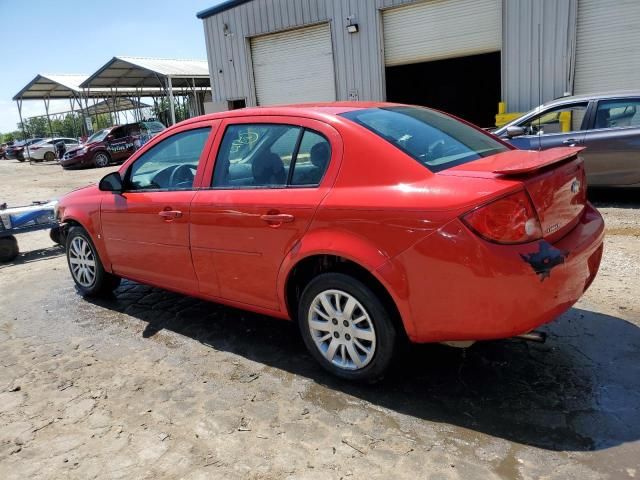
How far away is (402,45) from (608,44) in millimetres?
4640

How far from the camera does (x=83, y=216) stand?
4.79 m

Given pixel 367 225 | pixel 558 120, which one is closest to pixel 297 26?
pixel 558 120

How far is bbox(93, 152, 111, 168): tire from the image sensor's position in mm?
23019

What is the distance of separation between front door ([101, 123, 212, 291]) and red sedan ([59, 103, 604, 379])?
0.02m

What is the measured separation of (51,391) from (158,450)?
44.5 inches

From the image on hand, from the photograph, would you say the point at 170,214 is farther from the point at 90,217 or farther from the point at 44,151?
the point at 44,151

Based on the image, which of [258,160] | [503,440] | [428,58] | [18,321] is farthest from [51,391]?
[428,58]

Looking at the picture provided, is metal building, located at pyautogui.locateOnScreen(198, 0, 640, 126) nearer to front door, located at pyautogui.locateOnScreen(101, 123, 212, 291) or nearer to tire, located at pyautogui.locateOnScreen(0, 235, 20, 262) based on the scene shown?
tire, located at pyautogui.locateOnScreen(0, 235, 20, 262)

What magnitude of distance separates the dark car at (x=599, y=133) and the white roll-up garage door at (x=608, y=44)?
4388 millimetres

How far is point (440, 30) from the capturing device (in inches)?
503

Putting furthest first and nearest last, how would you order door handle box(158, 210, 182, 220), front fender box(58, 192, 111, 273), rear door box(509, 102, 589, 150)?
1. rear door box(509, 102, 589, 150)
2. front fender box(58, 192, 111, 273)
3. door handle box(158, 210, 182, 220)

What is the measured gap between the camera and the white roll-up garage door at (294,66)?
14438mm

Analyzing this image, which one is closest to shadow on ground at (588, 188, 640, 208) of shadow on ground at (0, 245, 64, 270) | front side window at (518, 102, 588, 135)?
front side window at (518, 102, 588, 135)

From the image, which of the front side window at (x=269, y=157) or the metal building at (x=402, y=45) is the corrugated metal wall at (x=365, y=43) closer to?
the metal building at (x=402, y=45)
